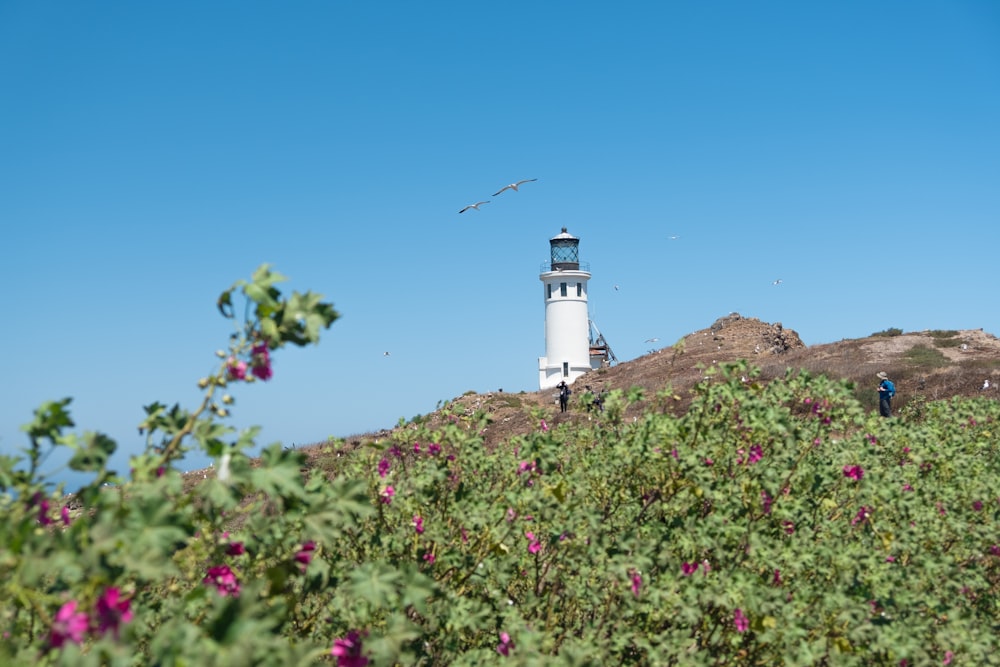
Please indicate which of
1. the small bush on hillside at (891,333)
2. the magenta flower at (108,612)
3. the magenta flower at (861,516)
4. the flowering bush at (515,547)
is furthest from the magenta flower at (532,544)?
the small bush on hillside at (891,333)

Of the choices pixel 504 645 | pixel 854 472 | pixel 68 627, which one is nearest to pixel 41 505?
pixel 68 627

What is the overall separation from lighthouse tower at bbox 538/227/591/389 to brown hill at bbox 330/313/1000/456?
9.96 ft

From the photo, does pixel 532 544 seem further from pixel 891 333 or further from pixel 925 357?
pixel 891 333

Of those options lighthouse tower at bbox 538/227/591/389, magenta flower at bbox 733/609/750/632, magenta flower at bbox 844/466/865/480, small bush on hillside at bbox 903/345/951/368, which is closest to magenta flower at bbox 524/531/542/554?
magenta flower at bbox 733/609/750/632

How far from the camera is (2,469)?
3.26 m

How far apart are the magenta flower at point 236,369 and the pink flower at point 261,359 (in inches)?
1.5

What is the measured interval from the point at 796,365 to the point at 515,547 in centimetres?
3688

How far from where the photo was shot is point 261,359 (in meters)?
3.57

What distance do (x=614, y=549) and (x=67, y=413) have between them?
11.5 feet

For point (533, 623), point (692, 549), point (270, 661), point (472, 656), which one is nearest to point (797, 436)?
point (692, 549)

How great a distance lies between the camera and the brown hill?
29938 mm

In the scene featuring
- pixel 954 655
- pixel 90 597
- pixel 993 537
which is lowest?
pixel 954 655

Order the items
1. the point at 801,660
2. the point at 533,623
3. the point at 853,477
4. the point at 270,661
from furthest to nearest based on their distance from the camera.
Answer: the point at 853,477, the point at 533,623, the point at 801,660, the point at 270,661

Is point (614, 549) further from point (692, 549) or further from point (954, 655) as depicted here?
point (954, 655)
